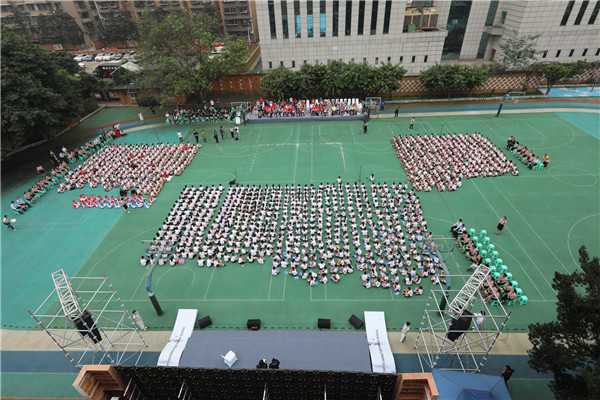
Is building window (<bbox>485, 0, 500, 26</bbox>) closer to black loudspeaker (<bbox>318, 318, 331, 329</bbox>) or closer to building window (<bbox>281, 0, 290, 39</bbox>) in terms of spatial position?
building window (<bbox>281, 0, 290, 39</bbox>)

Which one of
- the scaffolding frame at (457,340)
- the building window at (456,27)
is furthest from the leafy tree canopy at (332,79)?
the scaffolding frame at (457,340)

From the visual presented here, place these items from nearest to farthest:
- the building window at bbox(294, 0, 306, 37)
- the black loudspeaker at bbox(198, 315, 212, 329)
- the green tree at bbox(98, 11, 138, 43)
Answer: the black loudspeaker at bbox(198, 315, 212, 329) → the building window at bbox(294, 0, 306, 37) → the green tree at bbox(98, 11, 138, 43)

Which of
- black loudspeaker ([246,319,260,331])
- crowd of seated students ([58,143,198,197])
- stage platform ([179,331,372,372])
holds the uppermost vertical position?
stage platform ([179,331,372,372])

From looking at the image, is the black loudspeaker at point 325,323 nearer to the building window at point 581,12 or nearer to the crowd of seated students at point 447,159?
the crowd of seated students at point 447,159

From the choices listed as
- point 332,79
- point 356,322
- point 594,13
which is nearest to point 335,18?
point 332,79

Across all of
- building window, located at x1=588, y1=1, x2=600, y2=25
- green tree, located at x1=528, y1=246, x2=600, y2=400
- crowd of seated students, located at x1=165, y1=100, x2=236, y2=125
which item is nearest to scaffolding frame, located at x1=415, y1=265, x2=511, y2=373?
green tree, located at x1=528, y1=246, x2=600, y2=400

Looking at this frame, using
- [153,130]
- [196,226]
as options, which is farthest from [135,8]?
[196,226]

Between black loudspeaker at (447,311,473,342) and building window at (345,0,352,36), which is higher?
building window at (345,0,352,36)

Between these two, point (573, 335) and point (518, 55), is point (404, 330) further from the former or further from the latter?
point (518, 55)
